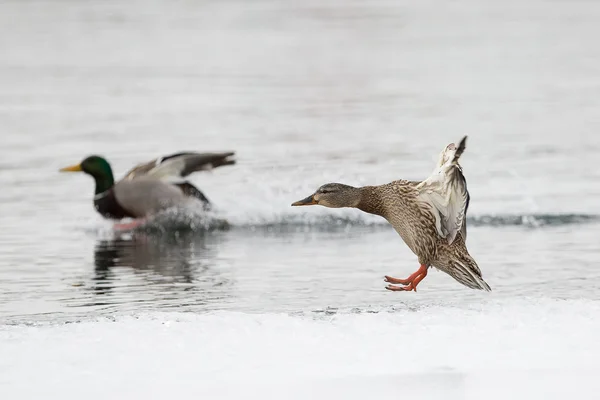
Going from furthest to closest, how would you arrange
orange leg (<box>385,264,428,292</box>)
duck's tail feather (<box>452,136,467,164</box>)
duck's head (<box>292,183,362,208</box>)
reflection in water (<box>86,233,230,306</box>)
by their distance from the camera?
reflection in water (<box>86,233,230,306</box>) → duck's head (<box>292,183,362,208</box>) → orange leg (<box>385,264,428,292</box>) → duck's tail feather (<box>452,136,467,164</box>)

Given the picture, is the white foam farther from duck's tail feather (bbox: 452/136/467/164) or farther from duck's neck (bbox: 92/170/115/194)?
duck's neck (bbox: 92/170/115/194)

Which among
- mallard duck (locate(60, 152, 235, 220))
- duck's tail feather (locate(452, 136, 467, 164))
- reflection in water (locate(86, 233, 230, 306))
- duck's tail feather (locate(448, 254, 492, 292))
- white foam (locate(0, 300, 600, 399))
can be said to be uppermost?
duck's tail feather (locate(452, 136, 467, 164))

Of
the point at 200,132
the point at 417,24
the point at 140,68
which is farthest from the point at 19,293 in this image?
the point at 417,24

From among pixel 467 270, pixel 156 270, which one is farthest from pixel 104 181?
pixel 467 270

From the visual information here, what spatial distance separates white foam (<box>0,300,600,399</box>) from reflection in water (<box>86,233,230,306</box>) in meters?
0.93

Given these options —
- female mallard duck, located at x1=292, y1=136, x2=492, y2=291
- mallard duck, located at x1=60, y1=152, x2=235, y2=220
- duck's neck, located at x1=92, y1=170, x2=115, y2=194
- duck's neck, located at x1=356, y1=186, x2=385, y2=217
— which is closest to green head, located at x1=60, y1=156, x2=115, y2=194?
duck's neck, located at x1=92, y1=170, x2=115, y2=194

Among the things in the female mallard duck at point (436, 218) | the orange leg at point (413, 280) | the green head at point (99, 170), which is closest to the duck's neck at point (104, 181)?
the green head at point (99, 170)

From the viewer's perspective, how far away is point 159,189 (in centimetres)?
980

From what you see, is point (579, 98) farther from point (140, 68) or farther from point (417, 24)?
point (417, 24)

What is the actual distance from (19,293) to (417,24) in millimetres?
19886

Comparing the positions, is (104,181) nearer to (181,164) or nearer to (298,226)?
(181,164)

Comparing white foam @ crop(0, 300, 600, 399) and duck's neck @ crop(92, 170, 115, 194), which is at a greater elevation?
duck's neck @ crop(92, 170, 115, 194)

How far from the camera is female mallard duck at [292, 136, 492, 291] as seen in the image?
5949 millimetres

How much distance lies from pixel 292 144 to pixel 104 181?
3.06 m
